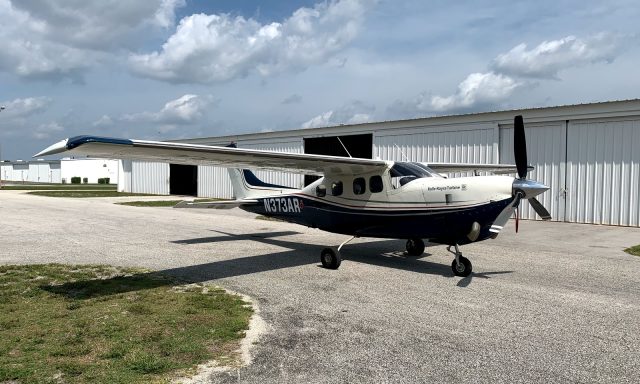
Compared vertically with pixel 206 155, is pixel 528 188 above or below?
below

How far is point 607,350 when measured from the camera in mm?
5195

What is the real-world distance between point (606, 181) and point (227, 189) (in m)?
23.3

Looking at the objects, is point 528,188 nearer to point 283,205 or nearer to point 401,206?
point 401,206

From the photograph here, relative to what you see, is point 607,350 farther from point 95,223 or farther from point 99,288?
point 95,223

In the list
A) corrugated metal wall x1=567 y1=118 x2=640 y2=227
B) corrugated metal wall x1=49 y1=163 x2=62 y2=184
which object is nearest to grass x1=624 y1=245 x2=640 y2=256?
corrugated metal wall x1=567 y1=118 x2=640 y2=227

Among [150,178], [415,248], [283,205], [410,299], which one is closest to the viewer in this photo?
[410,299]

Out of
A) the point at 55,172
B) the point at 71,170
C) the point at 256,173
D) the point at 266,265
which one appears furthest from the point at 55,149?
the point at 55,172

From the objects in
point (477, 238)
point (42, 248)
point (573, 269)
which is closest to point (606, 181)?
point (573, 269)

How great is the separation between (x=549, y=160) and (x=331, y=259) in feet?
45.3

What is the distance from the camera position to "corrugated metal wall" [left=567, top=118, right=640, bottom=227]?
58.1 feet

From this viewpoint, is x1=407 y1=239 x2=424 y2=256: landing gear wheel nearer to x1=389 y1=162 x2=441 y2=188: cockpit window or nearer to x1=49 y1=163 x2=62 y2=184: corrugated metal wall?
x1=389 y1=162 x2=441 y2=188: cockpit window

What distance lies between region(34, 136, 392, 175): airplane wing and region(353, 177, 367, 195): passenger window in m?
0.19

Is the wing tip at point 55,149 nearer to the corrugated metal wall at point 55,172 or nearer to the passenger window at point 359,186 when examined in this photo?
the passenger window at point 359,186

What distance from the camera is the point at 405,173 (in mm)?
9914
